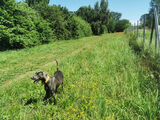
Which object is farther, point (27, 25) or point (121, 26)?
point (121, 26)

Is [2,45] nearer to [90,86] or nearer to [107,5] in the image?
[90,86]

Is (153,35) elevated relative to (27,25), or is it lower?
lower

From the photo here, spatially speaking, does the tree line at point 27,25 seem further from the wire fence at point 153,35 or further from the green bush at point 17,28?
the wire fence at point 153,35

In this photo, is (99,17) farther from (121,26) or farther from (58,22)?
(121,26)

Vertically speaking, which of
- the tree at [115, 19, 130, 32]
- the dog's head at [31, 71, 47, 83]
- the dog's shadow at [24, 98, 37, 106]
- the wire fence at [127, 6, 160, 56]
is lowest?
the dog's shadow at [24, 98, 37, 106]

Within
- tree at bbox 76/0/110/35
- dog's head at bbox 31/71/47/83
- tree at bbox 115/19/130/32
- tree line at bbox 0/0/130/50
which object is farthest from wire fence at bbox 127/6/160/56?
tree at bbox 115/19/130/32

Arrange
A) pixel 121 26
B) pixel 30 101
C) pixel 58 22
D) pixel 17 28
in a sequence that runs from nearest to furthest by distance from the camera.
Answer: pixel 30 101 → pixel 17 28 → pixel 58 22 → pixel 121 26

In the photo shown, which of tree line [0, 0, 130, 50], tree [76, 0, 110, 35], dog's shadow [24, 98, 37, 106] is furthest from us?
tree [76, 0, 110, 35]

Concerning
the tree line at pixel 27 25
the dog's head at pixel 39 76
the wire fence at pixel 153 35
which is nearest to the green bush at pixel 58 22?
the tree line at pixel 27 25

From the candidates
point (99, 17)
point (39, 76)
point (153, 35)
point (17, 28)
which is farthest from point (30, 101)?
point (99, 17)

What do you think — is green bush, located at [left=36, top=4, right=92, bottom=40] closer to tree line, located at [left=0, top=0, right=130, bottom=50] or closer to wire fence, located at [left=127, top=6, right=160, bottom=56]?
tree line, located at [left=0, top=0, right=130, bottom=50]

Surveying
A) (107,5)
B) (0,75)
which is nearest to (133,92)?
(0,75)

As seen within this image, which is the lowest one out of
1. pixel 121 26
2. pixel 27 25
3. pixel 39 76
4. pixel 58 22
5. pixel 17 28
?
pixel 39 76

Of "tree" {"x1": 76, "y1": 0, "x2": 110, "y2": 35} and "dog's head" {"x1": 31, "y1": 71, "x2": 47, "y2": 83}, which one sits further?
"tree" {"x1": 76, "y1": 0, "x2": 110, "y2": 35}
